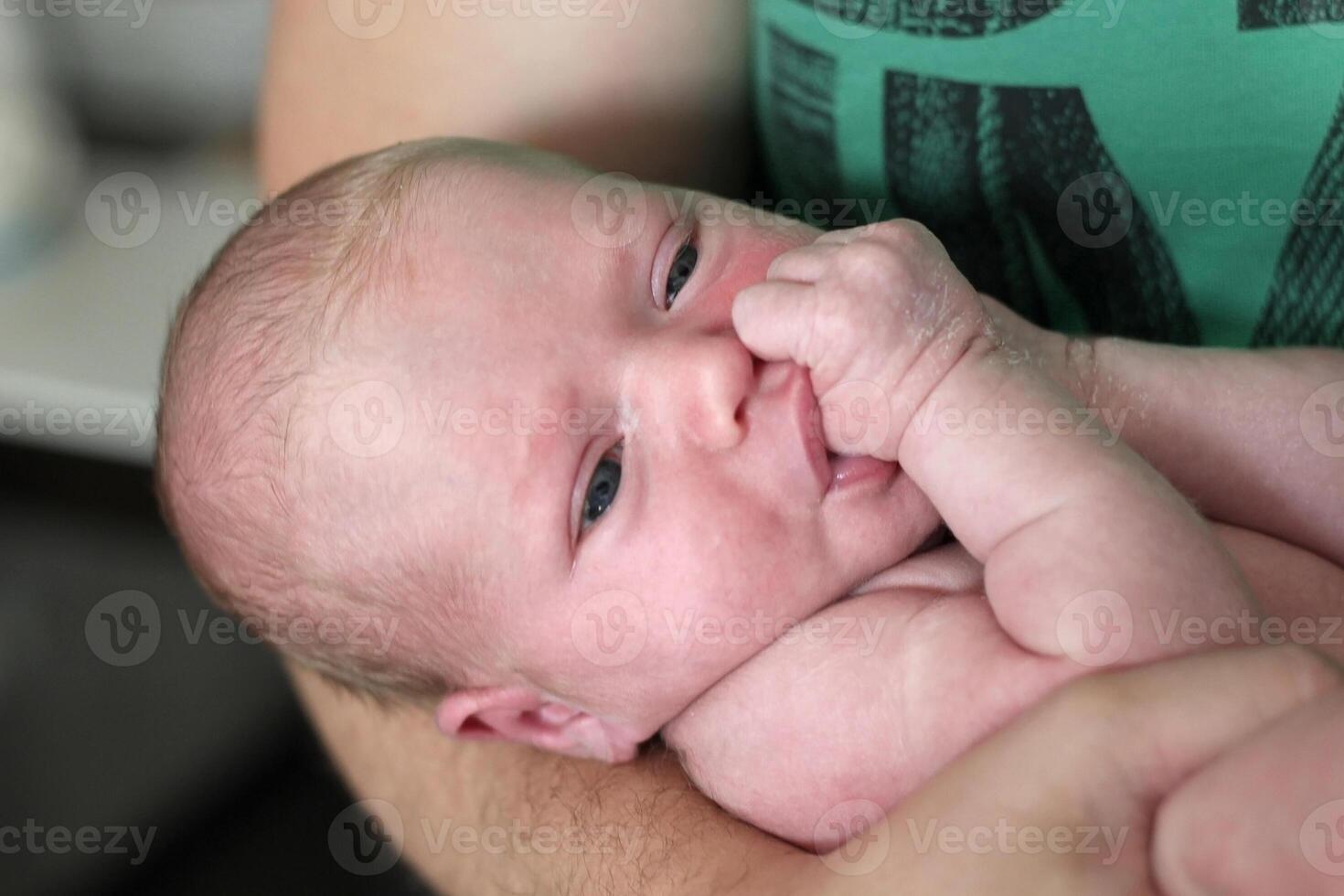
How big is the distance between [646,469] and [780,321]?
0.15 metres

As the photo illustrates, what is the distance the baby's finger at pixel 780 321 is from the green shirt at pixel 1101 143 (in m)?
0.28

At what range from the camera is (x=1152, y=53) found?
94 cm

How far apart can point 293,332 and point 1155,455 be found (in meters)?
0.72

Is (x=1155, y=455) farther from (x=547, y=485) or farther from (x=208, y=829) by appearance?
(x=208, y=829)

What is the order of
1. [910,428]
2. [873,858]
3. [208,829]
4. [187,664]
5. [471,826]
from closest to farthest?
[873,858] → [910,428] → [471,826] → [208,829] → [187,664]

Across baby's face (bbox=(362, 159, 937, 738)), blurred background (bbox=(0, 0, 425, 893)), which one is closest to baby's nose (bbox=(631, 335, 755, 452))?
baby's face (bbox=(362, 159, 937, 738))

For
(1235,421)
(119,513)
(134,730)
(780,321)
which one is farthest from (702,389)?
(119,513)

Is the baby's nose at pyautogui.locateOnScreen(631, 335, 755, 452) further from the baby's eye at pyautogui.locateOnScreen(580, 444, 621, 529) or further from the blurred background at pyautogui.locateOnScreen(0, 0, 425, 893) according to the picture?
the blurred background at pyautogui.locateOnScreen(0, 0, 425, 893)

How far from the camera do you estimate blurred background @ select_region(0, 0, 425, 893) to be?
1946 mm

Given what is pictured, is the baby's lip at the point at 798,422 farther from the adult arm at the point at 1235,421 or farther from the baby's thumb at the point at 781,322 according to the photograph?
the adult arm at the point at 1235,421

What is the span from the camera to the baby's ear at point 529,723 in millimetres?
1002

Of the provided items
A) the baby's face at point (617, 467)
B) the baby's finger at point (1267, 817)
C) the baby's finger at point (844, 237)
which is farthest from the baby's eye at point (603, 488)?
the baby's finger at point (1267, 817)

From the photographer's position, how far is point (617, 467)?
0.93m

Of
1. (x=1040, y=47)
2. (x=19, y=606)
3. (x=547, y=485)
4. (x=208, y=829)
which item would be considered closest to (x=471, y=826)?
(x=547, y=485)
